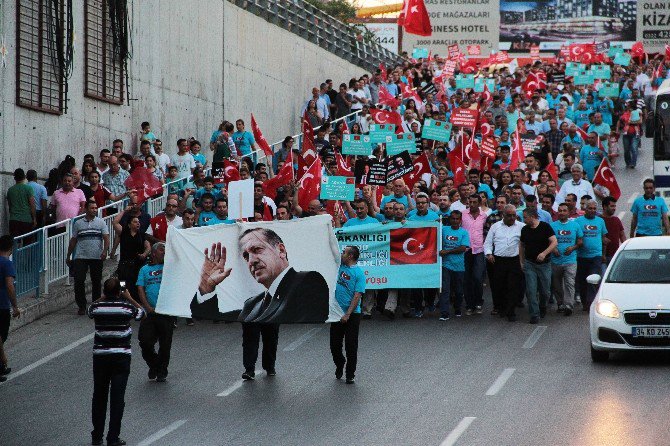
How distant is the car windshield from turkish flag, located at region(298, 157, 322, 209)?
7194 mm

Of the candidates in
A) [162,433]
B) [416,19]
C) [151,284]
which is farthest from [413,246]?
[416,19]

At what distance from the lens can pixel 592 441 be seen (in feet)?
43.8

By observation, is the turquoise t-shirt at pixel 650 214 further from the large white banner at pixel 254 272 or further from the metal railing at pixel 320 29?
the metal railing at pixel 320 29

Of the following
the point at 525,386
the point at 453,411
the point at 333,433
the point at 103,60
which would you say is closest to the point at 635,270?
the point at 525,386

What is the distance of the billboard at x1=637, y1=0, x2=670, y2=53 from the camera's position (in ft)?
245

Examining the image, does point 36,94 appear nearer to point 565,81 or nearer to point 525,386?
point 525,386

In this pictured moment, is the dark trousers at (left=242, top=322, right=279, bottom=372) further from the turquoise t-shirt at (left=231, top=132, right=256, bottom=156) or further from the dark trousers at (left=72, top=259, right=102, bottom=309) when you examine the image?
the turquoise t-shirt at (left=231, top=132, right=256, bottom=156)

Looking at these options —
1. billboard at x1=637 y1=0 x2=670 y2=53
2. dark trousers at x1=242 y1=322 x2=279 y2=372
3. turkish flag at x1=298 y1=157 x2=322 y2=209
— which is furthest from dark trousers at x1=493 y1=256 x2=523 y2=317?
billboard at x1=637 y1=0 x2=670 y2=53

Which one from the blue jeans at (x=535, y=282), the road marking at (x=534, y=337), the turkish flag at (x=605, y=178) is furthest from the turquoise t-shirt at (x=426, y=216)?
the turkish flag at (x=605, y=178)

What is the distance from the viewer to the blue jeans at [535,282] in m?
21.2

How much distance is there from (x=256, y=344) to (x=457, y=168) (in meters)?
11.7

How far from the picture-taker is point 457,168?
92.9 ft

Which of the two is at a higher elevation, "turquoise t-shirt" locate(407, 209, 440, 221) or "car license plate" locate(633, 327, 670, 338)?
"turquoise t-shirt" locate(407, 209, 440, 221)

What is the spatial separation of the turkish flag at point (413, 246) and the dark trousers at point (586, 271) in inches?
91.7
